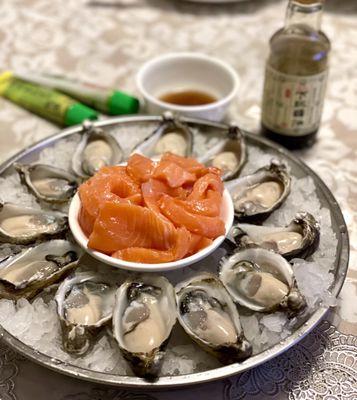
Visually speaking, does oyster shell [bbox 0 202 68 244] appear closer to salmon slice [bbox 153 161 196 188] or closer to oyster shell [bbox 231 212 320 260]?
salmon slice [bbox 153 161 196 188]

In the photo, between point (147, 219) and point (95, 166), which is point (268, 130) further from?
point (147, 219)

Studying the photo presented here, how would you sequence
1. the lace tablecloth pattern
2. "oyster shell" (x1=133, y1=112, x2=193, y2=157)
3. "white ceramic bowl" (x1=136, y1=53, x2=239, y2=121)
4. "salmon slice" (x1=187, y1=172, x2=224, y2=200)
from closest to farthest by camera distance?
the lace tablecloth pattern, "salmon slice" (x1=187, y1=172, x2=224, y2=200), "oyster shell" (x1=133, y1=112, x2=193, y2=157), "white ceramic bowl" (x1=136, y1=53, x2=239, y2=121)

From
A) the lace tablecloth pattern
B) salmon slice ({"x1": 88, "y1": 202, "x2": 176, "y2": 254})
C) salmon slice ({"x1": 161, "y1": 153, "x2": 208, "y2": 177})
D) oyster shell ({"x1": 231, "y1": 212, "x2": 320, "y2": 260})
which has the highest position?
salmon slice ({"x1": 161, "y1": 153, "x2": 208, "y2": 177})

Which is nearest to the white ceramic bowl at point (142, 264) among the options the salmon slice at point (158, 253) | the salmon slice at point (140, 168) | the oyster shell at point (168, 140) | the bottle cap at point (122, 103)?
the salmon slice at point (158, 253)

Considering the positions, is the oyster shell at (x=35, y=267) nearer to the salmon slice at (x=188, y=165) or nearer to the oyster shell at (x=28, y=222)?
the oyster shell at (x=28, y=222)

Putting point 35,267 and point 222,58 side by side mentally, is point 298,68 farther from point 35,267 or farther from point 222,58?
point 35,267

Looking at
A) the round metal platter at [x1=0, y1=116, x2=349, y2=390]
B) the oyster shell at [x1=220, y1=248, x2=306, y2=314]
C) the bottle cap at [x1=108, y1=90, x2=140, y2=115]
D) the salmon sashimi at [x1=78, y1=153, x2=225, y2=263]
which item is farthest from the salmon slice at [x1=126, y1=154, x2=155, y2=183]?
the bottle cap at [x1=108, y1=90, x2=140, y2=115]

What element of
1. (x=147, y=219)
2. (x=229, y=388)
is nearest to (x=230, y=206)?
(x=147, y=219)
